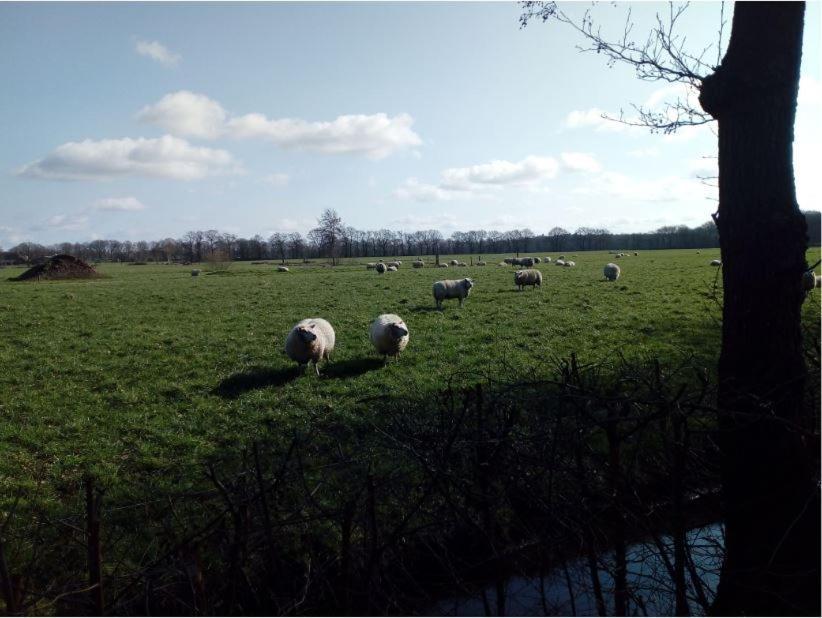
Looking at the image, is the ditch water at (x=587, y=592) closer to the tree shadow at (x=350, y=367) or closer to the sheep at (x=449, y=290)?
the tree shadow at (x=350, y=367)

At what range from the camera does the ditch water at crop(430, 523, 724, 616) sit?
3.64 metres

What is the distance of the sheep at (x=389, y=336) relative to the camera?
12328 mm

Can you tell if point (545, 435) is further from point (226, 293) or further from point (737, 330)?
point (226, 293)

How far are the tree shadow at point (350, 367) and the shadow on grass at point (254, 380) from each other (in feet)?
2.00

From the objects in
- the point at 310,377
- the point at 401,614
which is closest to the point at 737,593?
the point at 401,614

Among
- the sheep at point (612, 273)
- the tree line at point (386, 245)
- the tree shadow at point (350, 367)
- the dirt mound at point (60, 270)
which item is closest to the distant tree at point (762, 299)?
the tree shadow at point (350, 367)

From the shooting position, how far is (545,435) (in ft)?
11.3

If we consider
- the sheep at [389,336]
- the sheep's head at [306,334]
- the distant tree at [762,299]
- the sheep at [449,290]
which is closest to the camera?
the distant tree at [762,299]

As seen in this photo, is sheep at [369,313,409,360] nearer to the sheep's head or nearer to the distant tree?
the sheep's head

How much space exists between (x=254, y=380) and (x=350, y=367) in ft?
7.24

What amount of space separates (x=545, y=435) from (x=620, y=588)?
Answer: 119cm

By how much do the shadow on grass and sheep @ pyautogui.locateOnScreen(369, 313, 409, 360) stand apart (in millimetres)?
1949

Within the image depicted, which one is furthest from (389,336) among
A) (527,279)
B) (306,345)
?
(527,279)

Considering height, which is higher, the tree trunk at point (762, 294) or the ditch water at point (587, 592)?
the tree trunk at point (762, 294)
